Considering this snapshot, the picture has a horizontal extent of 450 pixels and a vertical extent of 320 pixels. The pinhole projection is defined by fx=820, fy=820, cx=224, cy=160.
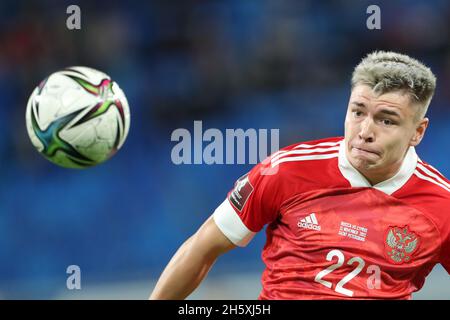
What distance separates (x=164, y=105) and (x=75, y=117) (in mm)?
4115

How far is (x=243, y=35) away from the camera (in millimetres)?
8539

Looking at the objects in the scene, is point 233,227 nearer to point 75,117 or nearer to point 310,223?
point 310,223

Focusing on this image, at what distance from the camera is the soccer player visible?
418cm

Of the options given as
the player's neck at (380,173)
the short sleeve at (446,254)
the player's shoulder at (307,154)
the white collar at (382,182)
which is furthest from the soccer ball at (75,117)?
the short sleeve at (446,254)

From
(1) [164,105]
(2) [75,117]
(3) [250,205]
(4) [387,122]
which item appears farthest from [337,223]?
(1) [164,105]

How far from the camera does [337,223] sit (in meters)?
4.29

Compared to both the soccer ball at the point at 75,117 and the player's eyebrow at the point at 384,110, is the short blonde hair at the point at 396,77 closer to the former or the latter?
the player's eyebrow at the point at 384,110

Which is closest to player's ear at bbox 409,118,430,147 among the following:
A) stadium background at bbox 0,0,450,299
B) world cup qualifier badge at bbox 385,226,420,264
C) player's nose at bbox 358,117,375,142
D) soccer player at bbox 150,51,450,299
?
soccer player at bbox 150,51,450,299

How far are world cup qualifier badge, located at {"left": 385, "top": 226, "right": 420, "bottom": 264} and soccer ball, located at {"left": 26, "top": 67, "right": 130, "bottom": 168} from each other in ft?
5.12

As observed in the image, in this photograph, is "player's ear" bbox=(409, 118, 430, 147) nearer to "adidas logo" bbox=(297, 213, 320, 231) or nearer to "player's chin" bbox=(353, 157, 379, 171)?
"player's chin" bbox=(353, 157, 379, 171)

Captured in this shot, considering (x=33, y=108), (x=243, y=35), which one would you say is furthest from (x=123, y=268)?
(x=33, y=108)

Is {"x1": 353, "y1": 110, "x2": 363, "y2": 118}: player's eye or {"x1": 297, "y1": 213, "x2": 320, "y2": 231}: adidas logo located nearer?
{"x1": 353, "y1": 110, "x2": 363, "y2": 118}: player's eye

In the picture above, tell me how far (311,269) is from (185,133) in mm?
4051

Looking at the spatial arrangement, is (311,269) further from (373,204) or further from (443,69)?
(443,69)
